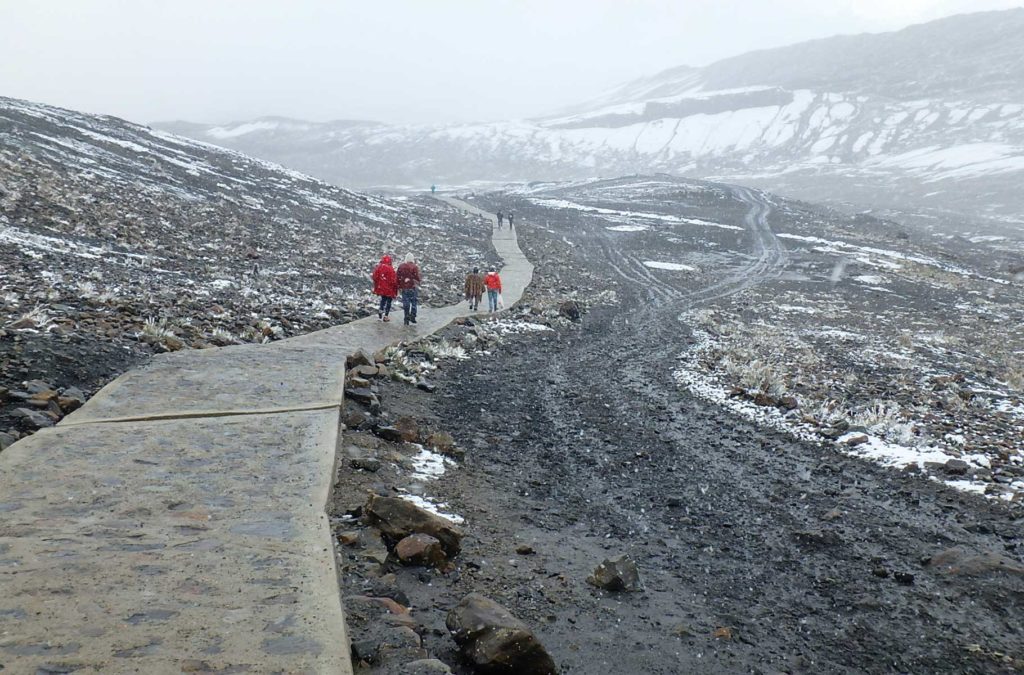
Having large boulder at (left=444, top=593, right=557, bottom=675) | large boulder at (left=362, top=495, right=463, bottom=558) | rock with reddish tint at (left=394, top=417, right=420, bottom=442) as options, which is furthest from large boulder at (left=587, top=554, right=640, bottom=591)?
rock with reddish tint at (left=394, top=417, right=420, bottom=442)

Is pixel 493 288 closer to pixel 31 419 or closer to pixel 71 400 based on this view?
pixel 71 400

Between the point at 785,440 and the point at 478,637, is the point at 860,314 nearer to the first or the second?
the point at 785,440

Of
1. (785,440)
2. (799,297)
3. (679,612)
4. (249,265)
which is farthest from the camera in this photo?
(799,297)

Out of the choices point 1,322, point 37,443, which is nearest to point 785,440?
point 37,443

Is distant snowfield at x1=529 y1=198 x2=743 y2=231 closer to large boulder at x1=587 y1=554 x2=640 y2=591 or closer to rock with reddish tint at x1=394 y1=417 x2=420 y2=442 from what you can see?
rock with reddish tint at x1=394 y1=417 x2=420 y2=442

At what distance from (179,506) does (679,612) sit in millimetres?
3522

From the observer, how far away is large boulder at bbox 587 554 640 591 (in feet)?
15.9

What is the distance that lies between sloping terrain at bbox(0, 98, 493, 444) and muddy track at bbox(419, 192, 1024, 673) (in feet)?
14.0

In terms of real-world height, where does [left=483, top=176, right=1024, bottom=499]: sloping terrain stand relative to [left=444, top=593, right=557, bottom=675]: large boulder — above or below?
below

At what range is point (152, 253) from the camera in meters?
16.1

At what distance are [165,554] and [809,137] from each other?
5855 inches

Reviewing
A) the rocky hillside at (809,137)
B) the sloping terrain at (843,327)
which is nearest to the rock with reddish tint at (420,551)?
the sloping terrain at (843,327)

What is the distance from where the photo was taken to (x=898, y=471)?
7406 millimetres

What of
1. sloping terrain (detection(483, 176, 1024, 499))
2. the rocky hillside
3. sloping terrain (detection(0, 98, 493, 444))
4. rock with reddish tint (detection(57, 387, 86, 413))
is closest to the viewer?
rock with reddish tint (detection(57, 387, 86, 413))
